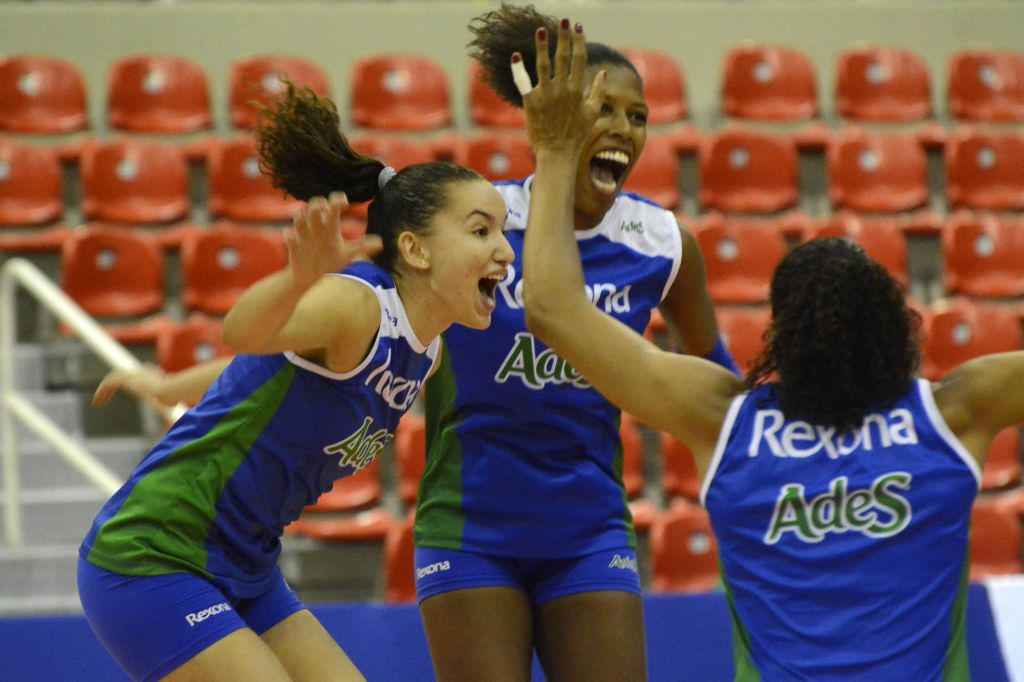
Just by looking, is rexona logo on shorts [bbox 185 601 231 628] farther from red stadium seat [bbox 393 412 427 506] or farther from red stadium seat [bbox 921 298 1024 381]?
red stadium seat [bbox 921 298 1024 381]

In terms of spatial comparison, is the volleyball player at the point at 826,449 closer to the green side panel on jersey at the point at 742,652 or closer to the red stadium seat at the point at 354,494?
the green side panel on jersey at the point at 742,652

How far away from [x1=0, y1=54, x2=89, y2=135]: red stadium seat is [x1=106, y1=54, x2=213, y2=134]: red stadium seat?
0.77ft

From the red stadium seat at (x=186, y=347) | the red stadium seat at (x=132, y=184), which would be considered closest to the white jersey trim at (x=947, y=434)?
the red stadium seat at (x=186, y=347)

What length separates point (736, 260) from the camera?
7547mm

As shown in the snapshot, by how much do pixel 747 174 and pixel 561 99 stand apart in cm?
595

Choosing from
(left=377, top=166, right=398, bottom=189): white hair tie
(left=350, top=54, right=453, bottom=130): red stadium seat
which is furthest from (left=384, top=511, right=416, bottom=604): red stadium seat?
(left=350, top=54, right=453, bottom=130): red stadium seat

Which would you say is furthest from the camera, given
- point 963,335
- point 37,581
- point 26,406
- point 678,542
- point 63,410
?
point 963,335

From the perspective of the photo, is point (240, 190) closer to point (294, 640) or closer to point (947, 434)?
point (294, 640)

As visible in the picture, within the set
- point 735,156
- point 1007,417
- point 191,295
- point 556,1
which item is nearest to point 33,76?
point 191,295

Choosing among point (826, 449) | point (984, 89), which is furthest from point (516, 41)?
point (984, 89)

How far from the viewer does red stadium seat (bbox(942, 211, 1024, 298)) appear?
7.80 meters

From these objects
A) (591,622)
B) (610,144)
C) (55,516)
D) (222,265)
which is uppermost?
(610,144)

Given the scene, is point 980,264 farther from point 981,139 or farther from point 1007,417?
point 1007,417

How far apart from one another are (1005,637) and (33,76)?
678cm
